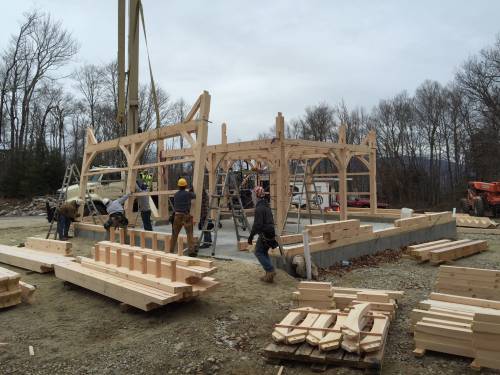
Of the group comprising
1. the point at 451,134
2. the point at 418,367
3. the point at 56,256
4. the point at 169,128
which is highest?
the point at 451,134

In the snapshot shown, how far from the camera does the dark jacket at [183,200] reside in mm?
8148

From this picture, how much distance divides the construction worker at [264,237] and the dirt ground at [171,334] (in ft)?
0.86

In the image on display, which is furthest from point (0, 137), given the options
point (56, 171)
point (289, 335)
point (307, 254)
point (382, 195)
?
point (289, 335)

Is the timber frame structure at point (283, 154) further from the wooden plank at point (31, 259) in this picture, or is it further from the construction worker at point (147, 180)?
the wooden plank at point (31, 259)

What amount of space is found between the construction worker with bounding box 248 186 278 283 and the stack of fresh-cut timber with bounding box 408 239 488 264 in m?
4.36

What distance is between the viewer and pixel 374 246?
10.1m

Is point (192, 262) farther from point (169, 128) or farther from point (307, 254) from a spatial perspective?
point (169, 128)

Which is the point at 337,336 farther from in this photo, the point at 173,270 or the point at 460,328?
the point at 173,270

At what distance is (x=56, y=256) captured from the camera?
8.52 m

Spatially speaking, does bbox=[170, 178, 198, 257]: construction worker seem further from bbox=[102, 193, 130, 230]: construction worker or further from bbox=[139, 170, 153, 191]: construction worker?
bbox=[139, 170, 153, 191]: construction worker

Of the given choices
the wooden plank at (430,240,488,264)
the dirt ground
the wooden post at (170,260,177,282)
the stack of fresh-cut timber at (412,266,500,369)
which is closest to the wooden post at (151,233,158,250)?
the dirt ground

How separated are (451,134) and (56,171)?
32.5m

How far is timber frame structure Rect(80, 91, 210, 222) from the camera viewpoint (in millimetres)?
8492

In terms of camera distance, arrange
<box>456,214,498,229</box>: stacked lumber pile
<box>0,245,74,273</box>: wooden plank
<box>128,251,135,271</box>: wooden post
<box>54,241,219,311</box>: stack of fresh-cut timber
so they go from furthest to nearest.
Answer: <box>456,214,498,229</box>: stacked lumber pile → <box>0,245,74,273</box>: wooden plank → <box>128,251,135,271</box>: wooden post → <box>54,241,219,311</box>: stack of fresh-cut timber
